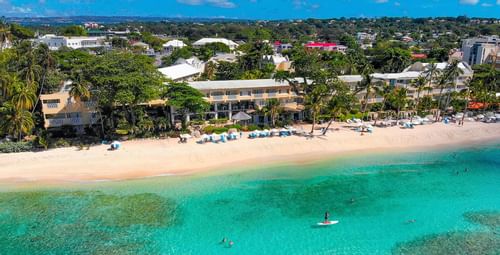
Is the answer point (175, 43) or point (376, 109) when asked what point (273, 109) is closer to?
point (376, 109)

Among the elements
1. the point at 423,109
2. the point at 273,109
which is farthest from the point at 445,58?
the point at 273,109

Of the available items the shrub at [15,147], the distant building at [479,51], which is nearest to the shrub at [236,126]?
the shrub at [15,147]

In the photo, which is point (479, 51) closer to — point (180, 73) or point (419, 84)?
point (419, 84)

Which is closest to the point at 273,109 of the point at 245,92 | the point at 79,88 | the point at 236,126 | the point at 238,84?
the point at 245,92

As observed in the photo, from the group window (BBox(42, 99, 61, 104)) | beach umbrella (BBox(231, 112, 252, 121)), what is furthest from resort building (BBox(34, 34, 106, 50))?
beach umbrella (BBox(231, 112, 252, 121))

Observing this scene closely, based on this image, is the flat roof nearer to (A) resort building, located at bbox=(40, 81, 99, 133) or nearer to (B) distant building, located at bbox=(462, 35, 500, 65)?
(A) resort building, located at bbox=(40, 81, 99, 133)

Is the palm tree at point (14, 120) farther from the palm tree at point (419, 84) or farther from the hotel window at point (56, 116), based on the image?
the palm tree at point (419, 84)
